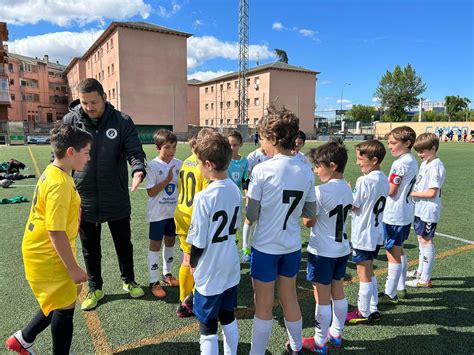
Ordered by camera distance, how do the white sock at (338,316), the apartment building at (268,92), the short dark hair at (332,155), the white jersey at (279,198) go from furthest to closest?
the apartment building at (268,92) → the white sock at (338,316) → the short dark hair at (332,155) → the white jersey at (279,198)

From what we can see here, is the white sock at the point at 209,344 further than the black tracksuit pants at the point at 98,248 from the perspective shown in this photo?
No

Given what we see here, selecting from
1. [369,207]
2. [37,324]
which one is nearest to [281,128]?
[369,207]

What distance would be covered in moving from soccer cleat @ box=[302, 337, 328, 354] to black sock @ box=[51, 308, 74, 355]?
1923mm

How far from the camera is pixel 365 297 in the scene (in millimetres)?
3299

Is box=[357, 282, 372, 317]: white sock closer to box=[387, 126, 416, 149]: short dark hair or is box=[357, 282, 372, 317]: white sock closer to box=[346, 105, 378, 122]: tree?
box=[387, 126, 416, 149]: short dark hair

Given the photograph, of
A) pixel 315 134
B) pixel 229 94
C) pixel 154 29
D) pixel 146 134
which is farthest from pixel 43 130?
pixel 315 134

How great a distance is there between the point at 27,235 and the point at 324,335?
8.05ft

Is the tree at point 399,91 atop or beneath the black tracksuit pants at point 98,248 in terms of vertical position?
atop

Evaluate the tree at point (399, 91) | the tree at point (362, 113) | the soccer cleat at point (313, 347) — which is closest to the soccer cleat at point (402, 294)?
the soccer cleat at point (313, 347)

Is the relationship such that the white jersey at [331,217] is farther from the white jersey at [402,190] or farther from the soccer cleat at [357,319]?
the white jersey at [402,190]

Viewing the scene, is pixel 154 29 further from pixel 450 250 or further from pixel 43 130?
pixel 450 250

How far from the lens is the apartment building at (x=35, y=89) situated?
2586 inches

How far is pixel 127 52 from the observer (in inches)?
1843

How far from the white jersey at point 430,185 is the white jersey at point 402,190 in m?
0.52
